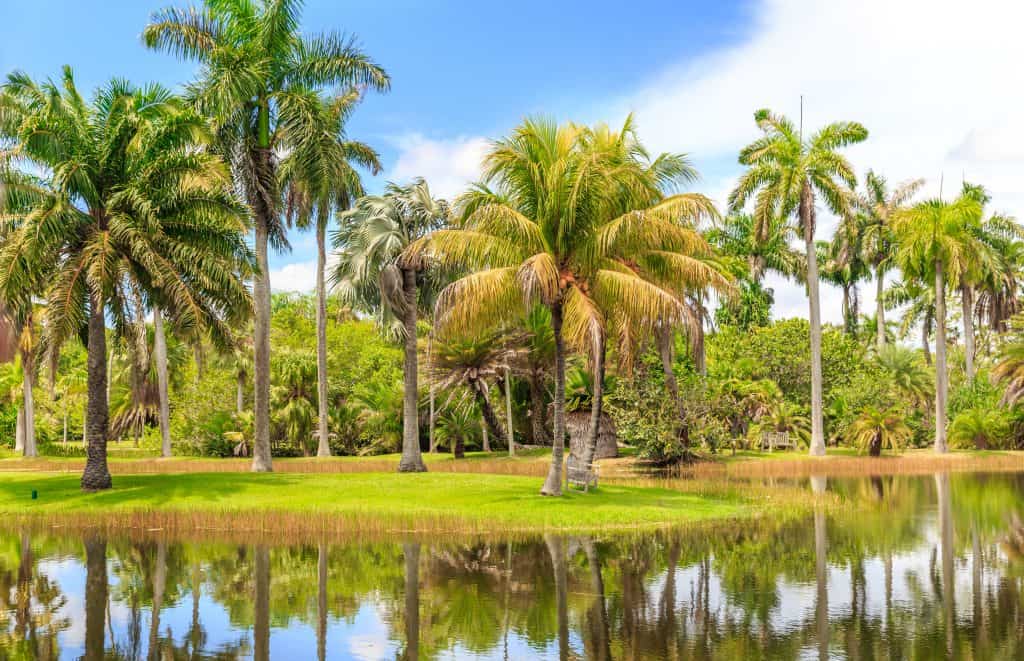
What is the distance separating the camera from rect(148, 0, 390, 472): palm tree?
32.6m

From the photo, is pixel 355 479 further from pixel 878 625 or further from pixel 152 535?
pixel 878 625

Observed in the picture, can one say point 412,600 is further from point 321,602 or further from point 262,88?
point 262,88

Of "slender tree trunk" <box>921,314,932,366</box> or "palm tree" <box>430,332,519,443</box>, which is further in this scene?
"slender tree trunk" <box>921,314,932,366</box>

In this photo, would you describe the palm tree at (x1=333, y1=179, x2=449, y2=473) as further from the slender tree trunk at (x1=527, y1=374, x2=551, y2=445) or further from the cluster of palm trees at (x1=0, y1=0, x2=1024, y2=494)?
the slender tree trunk at (x1=527, y1=374, x2=551, y2=445)

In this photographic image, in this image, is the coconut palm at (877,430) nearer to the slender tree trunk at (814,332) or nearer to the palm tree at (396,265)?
A: the slender tree trunk at (814,332)

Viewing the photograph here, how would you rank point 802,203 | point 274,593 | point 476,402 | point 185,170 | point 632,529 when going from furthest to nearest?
1. point 802,203
2. point 476,402
3. point 185,170
4. point 632,529
5. point 274,593

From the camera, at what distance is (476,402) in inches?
1711

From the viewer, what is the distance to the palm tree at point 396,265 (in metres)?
32.5

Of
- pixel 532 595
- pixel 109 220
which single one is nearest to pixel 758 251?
pixel 109 220

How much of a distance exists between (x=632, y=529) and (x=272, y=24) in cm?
2147

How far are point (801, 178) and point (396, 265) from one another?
24.4 meters

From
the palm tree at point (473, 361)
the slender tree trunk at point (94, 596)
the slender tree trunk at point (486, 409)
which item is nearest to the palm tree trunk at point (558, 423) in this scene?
the slender tree trunk at point (94, 596)

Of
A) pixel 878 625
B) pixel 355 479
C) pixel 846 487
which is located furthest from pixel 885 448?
pixel 878 625

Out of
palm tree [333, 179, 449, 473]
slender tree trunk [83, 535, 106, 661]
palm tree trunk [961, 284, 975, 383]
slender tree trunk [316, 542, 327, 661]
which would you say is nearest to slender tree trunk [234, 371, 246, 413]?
palm tree [333, 179, 449, 473]
